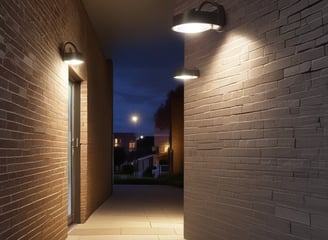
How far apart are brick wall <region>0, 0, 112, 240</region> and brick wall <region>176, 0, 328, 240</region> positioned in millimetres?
1619

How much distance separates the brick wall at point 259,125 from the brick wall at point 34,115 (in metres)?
1.62

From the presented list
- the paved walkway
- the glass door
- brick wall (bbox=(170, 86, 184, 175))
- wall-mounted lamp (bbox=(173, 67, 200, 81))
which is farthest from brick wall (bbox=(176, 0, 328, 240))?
brick wall (bbox=(170, 86, 184, 175))

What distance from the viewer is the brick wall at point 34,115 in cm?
417

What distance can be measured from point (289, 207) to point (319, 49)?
4.30 ft

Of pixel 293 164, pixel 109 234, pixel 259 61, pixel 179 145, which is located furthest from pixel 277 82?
pixel 179 145

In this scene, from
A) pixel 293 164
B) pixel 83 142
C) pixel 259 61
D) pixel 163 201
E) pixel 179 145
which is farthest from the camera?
pixel 179 145

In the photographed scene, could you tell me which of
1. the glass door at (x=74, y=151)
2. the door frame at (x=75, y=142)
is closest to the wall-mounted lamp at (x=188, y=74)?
the door frame at (x=75, y=142)

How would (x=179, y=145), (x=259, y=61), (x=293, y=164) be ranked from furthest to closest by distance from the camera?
(x=179, y=145) < (x=259, y=61) < (x=293, y=164)

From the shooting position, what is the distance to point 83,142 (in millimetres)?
9180

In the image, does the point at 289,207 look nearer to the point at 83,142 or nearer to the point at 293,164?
the point at 293,164

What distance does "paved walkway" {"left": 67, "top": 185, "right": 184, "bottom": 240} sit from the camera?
7.62 metres

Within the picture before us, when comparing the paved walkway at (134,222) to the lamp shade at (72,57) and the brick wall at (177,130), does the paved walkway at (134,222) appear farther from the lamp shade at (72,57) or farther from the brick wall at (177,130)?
the brick wall at (177,130)

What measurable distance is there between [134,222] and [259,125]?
4.68m

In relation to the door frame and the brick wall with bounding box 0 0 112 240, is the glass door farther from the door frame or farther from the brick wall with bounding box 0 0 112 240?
the brick wall with bounding box 0 0 112 240
